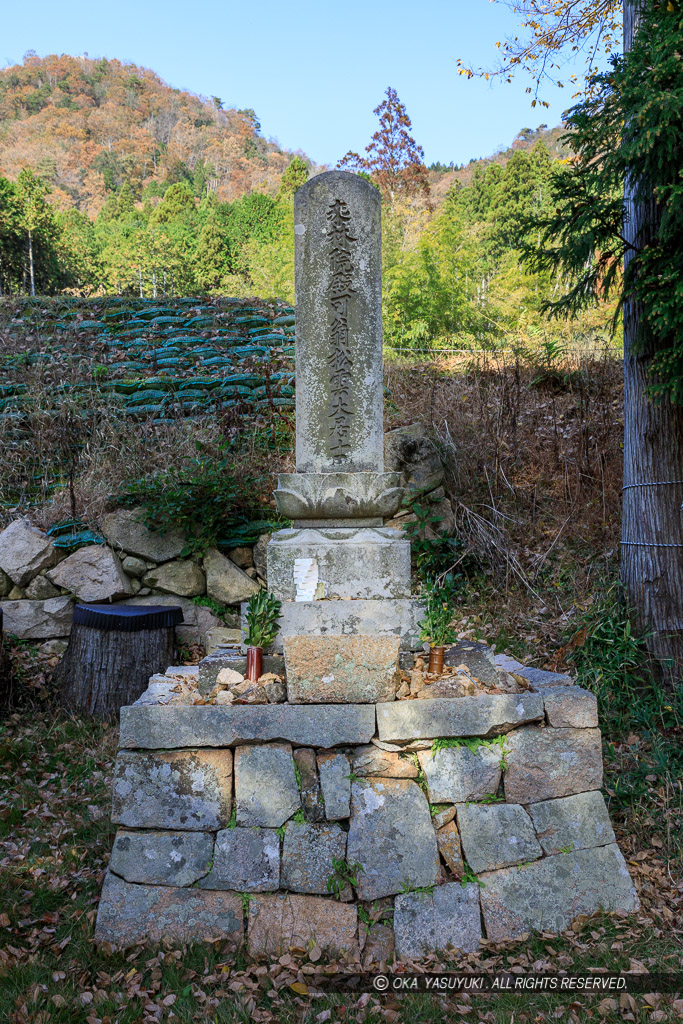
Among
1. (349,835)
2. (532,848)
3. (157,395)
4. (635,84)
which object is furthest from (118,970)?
(157,395)

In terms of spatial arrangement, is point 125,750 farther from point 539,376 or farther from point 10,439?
point 539,376

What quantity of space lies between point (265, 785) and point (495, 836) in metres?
1.06

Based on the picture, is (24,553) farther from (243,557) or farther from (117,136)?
(117,136)

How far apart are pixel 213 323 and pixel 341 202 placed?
7.73 metres

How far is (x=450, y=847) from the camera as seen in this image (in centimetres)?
303

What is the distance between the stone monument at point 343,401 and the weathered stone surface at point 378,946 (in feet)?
4.29

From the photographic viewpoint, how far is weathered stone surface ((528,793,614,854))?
3104mm

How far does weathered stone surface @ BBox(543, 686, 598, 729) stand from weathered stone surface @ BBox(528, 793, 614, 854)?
0.33 meters

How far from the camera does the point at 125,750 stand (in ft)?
10.1

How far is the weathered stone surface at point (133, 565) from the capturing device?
5.81m

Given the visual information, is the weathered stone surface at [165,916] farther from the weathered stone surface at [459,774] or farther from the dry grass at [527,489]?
the dry grass at [527,489]

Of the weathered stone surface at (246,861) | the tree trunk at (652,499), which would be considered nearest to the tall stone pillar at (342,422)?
the weathered stone surface at (246,861)

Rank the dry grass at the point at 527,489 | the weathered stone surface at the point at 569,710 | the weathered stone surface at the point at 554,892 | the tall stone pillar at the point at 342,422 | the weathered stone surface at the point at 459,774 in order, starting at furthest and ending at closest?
the dry grass at the point at 527,489 < the tall stone pillar at the point at 342,422 < the weathered stone surface at the point at 569,710 < the weathered stone surface at the point at 459,774 < the weathered stone surface at the point at 554,892

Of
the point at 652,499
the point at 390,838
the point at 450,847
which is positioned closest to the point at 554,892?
the point at 450,847
